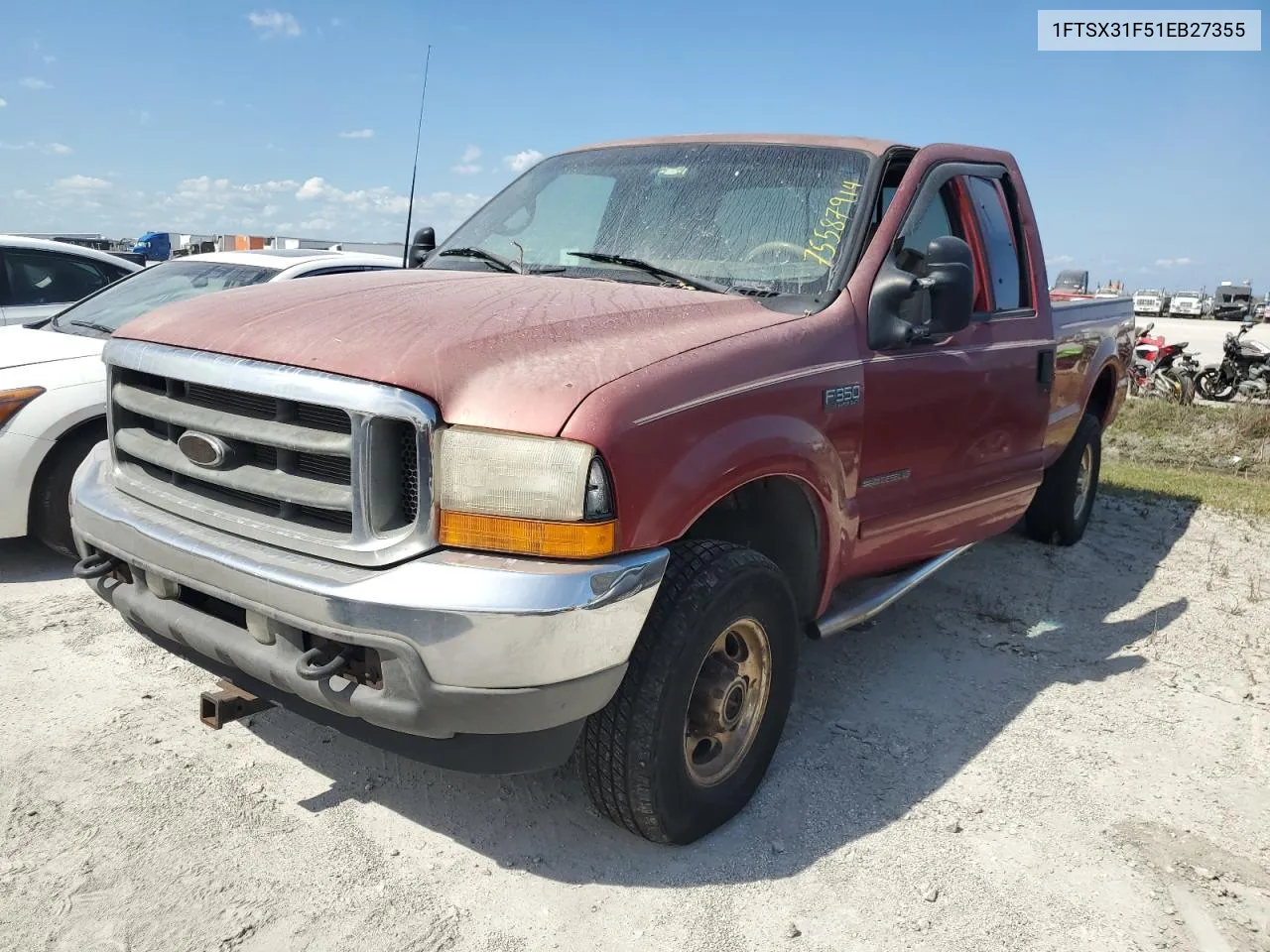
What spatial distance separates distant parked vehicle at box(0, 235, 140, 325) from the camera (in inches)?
277

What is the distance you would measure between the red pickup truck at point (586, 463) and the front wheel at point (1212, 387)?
52.4 ft

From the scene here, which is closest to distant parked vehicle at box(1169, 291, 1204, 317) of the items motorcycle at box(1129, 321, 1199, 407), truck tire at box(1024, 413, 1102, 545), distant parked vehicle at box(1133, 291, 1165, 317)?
distant parked vehicle at box(1133, 291, 1165, 317)

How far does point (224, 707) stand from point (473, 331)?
1326 millimetres

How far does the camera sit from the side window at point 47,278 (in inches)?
279

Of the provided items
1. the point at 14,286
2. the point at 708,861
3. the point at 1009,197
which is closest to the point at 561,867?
the point at 708,861

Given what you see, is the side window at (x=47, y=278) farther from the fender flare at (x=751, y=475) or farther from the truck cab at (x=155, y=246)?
the truck cab at (x=155, y=246)

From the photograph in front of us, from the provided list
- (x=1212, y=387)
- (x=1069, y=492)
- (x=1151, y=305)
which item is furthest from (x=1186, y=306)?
(x=1069, y=492)

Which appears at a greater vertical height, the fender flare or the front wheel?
the fender flare

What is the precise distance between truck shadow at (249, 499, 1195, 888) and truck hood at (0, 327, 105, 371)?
2.48 m

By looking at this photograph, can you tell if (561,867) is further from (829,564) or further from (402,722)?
(829,564)

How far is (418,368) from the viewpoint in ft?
7.72

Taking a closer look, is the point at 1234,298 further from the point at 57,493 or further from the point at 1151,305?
the point at 57,493

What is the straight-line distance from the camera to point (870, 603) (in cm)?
355

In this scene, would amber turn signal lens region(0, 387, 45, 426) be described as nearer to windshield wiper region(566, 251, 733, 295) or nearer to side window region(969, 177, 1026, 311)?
windshield wiper region(566, 251, 733, 295)
